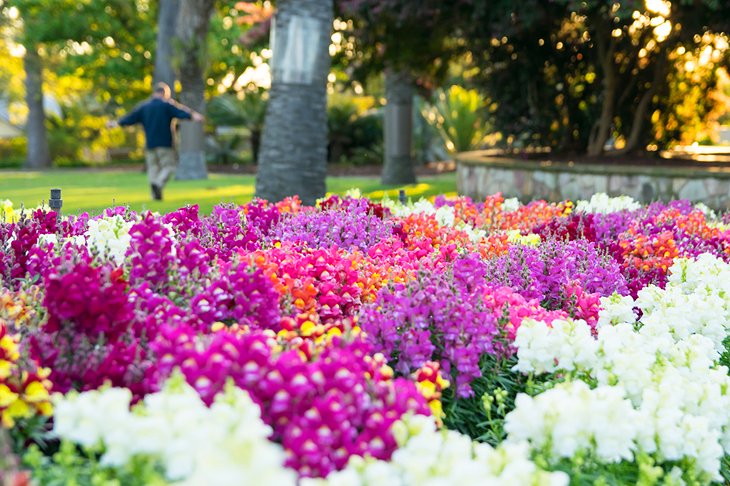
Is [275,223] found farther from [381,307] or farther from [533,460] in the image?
[533,460]

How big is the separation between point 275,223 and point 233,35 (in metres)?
20.9

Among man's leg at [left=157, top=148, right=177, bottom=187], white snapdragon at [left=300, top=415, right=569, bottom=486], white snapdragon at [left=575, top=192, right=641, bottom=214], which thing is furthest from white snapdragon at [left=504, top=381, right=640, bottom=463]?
man's leg at [left=157, top=148, right=177, bottom=187]

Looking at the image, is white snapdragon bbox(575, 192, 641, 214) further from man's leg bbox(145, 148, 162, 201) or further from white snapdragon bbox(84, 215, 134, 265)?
man's leg bbox(145, 148, 162, 201)

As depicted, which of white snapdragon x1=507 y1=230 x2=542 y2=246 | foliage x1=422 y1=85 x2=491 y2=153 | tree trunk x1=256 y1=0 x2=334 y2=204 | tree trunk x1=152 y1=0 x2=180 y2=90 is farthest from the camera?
foliage x1=422 y1=85 x2=491 y2=153

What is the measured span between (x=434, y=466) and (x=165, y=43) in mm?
23394

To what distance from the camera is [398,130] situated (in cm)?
1877

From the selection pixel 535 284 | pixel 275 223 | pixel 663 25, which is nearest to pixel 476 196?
pixel 663 25

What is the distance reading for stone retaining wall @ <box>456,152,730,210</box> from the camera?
37.2ft

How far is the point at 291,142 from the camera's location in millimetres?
10531

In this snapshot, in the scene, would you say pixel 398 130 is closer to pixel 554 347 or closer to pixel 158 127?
pixel 158 127

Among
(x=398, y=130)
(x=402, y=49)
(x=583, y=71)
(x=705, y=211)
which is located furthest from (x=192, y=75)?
(x=705, y=211)

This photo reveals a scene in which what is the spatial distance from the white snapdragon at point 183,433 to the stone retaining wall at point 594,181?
33.3 ft

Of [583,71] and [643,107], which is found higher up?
[583,71]

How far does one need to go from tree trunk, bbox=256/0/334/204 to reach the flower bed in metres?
5.22
